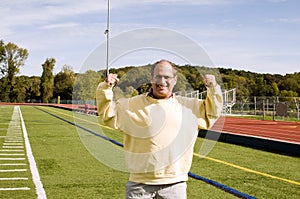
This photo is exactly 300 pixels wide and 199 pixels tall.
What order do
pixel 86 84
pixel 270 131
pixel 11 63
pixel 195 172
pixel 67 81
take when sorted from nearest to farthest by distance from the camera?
pixel 86 84 < pixel 195 172 < pixel 270 131 < pixel 67 81 < pixel 11 63

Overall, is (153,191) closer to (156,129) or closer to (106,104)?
(156,129)

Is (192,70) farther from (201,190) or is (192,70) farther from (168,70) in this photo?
(201,190)

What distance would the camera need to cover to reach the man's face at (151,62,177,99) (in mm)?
3775

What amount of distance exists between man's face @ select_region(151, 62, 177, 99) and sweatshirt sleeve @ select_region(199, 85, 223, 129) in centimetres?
30

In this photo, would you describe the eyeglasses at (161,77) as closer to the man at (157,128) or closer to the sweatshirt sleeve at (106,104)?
the man at (157,128)

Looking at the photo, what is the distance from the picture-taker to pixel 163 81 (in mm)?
3771

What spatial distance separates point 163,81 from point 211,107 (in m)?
0.42

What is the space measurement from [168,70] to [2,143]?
13.2 meters

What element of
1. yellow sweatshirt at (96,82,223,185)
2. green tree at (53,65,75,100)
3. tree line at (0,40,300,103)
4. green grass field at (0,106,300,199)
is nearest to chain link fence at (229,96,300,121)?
tree line at (0,40,300,103)

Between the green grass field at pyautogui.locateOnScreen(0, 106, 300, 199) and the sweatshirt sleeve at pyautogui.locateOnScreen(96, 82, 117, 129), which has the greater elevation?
the sweatshirt sleeve at pyautogui.locateOnScreen(96, 82, 117, 129)

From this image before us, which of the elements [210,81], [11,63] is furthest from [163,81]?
[11,63]

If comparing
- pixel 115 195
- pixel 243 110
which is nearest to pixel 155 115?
pixel 115 195

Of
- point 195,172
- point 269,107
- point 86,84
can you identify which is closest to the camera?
point 86,84

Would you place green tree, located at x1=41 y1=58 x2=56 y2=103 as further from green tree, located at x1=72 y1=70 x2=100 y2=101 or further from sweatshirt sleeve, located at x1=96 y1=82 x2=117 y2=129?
sweatshirt sleeve, located at x1=96 y1=82 x2=117 y2=129
